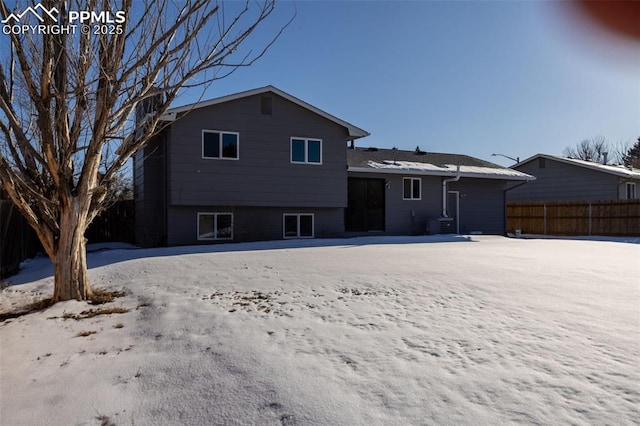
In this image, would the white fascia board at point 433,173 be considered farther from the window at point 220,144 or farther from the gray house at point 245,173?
the window at point 220,144

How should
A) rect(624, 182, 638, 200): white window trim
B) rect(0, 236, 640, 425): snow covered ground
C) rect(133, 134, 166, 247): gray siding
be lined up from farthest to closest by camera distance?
rect(624, 182, 638, 200): white window trim, rect(133, 134, 166, 247): gray siding, rect(0, 236, 640, 425): snow covered ground

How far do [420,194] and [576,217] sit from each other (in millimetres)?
8692

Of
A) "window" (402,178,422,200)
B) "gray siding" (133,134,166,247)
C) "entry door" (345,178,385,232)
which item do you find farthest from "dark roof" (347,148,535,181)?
"gray siding" (133,134,166,247)

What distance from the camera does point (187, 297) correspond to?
5.14 meters

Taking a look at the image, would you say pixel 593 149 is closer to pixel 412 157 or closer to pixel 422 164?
pixel 412 157

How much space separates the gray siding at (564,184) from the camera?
22.0 m

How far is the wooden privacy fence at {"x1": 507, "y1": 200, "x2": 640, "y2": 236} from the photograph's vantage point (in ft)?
60.4

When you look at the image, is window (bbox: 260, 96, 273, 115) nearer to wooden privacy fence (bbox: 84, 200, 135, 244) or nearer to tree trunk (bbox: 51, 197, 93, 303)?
wooden privacy fence (bbox: 84, 200, 135, 244)

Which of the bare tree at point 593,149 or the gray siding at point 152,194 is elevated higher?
the bare tree at point 593,149

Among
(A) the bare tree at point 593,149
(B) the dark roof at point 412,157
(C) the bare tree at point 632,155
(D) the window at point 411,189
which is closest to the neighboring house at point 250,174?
(D) the window at point 411,189

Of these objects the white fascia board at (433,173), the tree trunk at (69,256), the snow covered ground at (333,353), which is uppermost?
the white fascia board at (433,173)

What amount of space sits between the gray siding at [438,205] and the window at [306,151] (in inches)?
84.8

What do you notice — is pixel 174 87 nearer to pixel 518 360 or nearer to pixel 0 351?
pixel 0 351

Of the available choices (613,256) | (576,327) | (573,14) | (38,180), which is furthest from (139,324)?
(613,256)
